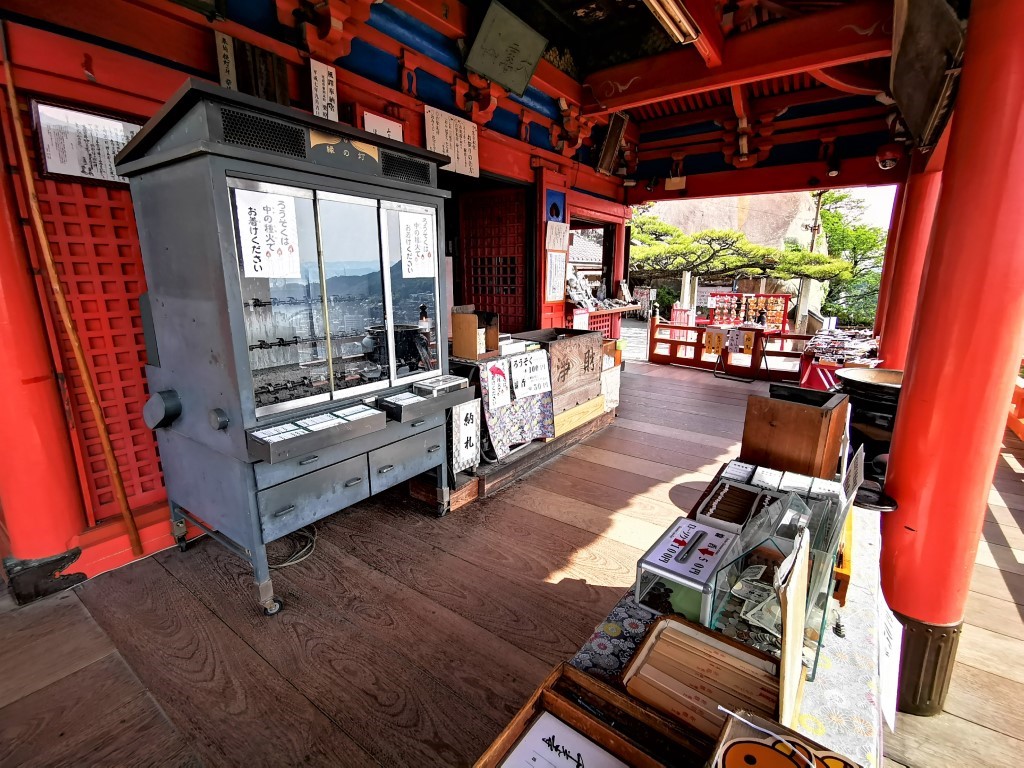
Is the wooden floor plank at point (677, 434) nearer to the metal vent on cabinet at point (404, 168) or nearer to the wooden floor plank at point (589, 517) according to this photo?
the wooden floor plank at point (589, 517)

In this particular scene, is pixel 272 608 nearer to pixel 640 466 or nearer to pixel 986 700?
pixel 640 466

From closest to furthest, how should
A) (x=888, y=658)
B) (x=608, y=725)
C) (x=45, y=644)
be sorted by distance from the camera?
1. (x=608, y=725)
2. (x=888, y=658)
3. (x=45, y=644)

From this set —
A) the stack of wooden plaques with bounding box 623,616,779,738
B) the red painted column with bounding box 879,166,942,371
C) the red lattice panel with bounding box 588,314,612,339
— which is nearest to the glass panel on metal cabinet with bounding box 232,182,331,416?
the stack of wooden plaques with bounding box 623,616,779,738

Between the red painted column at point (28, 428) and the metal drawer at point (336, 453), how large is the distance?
4.22 feet

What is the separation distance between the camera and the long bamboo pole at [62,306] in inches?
90.0

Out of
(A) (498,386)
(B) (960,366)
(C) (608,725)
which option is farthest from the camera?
(A) (498,386)

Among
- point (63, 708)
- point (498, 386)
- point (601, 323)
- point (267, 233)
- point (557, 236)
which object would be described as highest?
point (557, 236)

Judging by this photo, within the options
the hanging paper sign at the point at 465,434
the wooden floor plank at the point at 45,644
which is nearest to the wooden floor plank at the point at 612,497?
the hanging paper sign at the point at 465,434

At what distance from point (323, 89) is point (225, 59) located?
67cm

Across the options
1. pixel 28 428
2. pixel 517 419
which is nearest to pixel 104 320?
pixel 28 428

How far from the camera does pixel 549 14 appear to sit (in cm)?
538

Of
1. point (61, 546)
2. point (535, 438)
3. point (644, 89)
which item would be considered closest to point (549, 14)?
point (644, 89)

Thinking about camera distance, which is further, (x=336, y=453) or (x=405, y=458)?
(x=405, y=458)

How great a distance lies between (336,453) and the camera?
277 cm
